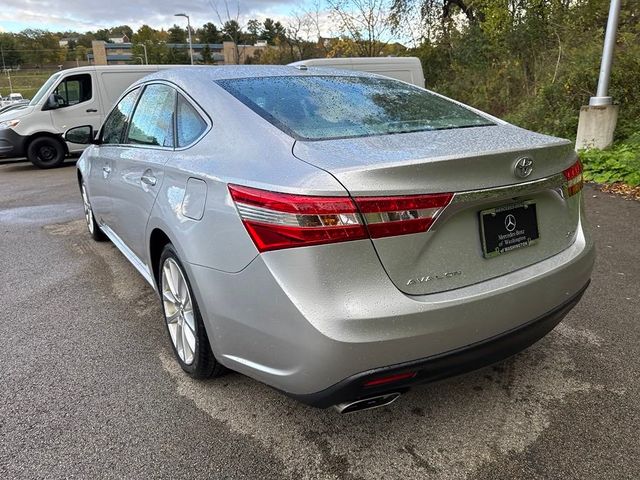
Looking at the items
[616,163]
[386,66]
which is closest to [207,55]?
[386,66]

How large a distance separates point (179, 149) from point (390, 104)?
3.65ft

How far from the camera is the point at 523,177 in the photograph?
6.41 feet

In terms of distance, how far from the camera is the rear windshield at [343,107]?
2.22 meters

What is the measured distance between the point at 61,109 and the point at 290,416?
11.4m

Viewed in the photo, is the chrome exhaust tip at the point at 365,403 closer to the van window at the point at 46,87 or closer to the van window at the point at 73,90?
the van window at the point at 73,90

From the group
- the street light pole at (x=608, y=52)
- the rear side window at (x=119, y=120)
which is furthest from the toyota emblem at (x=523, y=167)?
the street light pole at (x=608, y=52)

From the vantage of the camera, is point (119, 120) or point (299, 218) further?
point (119, 120)

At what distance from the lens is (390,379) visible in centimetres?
180

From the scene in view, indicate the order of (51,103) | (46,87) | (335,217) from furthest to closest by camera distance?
(46,87) < (51,103) < (335,217)

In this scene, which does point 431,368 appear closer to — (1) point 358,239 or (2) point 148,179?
(1) point 358,239

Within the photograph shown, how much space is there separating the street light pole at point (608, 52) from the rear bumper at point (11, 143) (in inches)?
451

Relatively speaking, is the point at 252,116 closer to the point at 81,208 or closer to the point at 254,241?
the point at 254,241

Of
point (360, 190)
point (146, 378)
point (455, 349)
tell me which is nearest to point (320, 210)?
point (360, 190)

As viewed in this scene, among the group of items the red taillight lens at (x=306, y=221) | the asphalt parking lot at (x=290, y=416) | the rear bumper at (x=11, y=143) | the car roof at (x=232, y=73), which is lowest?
the asphalt parking lot at (x=290, y=416)
